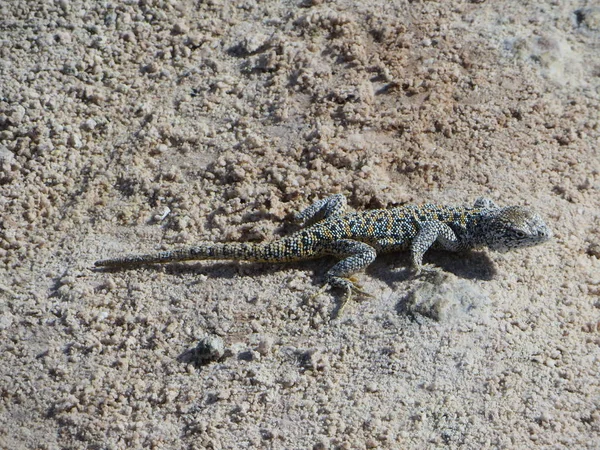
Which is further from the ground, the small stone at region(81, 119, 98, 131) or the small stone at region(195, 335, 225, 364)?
the small stone at region(81, 119, 98, 131)

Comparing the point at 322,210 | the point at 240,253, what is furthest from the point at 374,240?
the point at 240,253

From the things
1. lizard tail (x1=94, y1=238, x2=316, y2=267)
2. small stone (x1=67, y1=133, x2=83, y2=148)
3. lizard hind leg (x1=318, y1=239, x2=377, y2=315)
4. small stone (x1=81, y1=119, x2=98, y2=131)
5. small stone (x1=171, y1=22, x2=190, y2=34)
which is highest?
small stone (x1=171, y1=22, x2=190, y2=34)

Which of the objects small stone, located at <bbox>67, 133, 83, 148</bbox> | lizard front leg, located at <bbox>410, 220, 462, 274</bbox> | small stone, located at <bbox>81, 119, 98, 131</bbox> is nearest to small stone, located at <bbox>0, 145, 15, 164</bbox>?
small stone, located at <bbox>67, 133, 83, 148</bbox>

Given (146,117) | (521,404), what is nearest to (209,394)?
(521,404)

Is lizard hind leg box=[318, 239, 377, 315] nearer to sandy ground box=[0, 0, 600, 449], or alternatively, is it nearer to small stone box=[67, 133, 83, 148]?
sandy ground box=[0, 0, 600, 449]

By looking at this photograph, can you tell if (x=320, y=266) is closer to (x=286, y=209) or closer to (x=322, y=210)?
(x=322, y=210)

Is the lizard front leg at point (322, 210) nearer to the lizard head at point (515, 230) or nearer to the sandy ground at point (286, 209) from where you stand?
the sandy ground at point (286, 209)

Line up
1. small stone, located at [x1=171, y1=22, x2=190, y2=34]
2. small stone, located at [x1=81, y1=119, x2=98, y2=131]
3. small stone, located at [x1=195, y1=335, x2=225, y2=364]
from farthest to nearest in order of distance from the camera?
small stone, located at [x1=171, y1=22, x2=190, y2=34], small stone, located at [x1=81, y1=119, x2=98, y2=131], small stone, located at [x1=195, y1=335, x2=225, y2=364]
